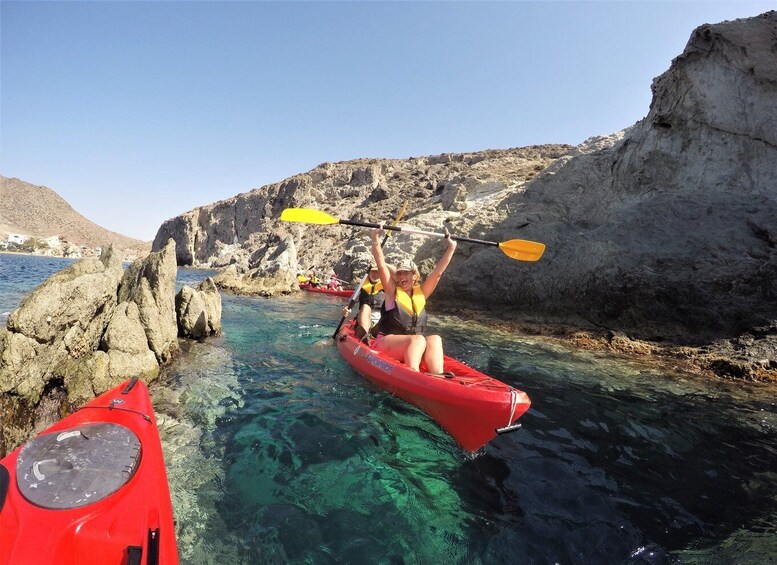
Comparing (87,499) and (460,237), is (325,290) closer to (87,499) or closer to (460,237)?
(460,237)

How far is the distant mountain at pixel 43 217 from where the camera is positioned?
122812 millimetres

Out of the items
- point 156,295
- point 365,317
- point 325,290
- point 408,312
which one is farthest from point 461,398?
point 325,290

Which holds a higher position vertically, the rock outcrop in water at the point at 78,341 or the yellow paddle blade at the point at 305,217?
the yellow paddle blade at the point at 305,217

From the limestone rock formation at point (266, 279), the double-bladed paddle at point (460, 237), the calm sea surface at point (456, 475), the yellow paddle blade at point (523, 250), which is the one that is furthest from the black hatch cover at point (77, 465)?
the limestone rock formation at point (266, 279)

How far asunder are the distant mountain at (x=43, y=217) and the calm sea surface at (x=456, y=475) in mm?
132278

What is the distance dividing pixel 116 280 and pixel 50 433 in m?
4.12

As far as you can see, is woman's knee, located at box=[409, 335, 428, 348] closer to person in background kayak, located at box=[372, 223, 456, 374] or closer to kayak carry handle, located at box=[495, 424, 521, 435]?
person in background kayak, located at box=[372, 223, 456, 374]

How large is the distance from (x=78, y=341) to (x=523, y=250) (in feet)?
23.2

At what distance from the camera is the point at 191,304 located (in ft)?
26.8

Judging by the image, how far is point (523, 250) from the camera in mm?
7512

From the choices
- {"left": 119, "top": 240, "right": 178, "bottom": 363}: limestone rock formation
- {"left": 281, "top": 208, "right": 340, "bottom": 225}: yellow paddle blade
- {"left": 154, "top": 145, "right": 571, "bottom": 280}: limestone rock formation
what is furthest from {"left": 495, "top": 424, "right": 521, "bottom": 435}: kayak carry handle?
{"left": 154, "top": 145, "right": 571, "bottom": 280}: limestone rock formation

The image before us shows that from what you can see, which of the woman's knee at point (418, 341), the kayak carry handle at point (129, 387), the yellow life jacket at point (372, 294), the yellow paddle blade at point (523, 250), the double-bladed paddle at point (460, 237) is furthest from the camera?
the yellow life jacket at point (372, 294)

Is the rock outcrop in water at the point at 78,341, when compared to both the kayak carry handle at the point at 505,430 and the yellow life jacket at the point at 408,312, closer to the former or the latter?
the yellow life jacket at the point at 408,312

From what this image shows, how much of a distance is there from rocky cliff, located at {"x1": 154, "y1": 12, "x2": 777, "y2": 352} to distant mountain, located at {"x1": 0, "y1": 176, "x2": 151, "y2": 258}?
5010 inches
